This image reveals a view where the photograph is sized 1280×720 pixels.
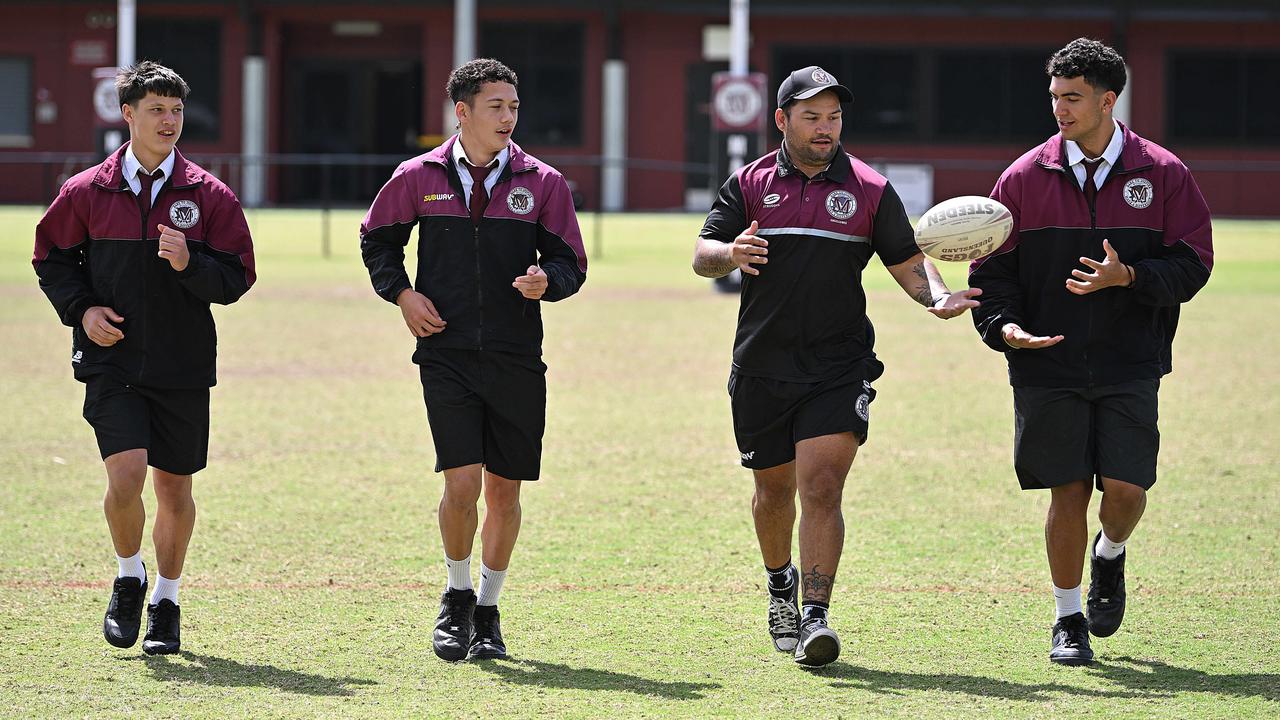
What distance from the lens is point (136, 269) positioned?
6.09 metres

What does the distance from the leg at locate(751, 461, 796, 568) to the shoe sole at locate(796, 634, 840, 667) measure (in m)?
0.58

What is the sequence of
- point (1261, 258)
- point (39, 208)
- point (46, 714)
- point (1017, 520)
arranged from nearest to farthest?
point (46, 714) < point (1017, 520) < point (1261, 258) < point (39, 208)

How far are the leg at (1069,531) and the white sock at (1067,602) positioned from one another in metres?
0.02

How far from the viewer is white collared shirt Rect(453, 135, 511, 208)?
617cm

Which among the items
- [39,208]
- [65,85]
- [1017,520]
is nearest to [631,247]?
[39,208]

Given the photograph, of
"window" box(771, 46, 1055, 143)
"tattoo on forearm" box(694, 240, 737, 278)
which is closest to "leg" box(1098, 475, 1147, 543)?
"tattoo on forearm" box(694, 240, 737, 278)

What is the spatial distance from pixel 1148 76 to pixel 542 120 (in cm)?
1290

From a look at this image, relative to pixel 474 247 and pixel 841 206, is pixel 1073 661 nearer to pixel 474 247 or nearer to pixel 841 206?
pixel 841 206

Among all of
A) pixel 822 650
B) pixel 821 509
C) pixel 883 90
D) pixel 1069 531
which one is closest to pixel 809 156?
pixel 821 509

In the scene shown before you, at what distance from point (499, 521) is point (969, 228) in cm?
197

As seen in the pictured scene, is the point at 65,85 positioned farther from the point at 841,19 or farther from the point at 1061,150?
the point at 1061,150

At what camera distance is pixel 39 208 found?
115 ft

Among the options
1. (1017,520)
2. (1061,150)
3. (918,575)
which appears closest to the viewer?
(1061,150)

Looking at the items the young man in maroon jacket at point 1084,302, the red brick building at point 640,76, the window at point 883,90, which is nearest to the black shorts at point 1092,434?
the young man in maroon jacket at point 1084,302
